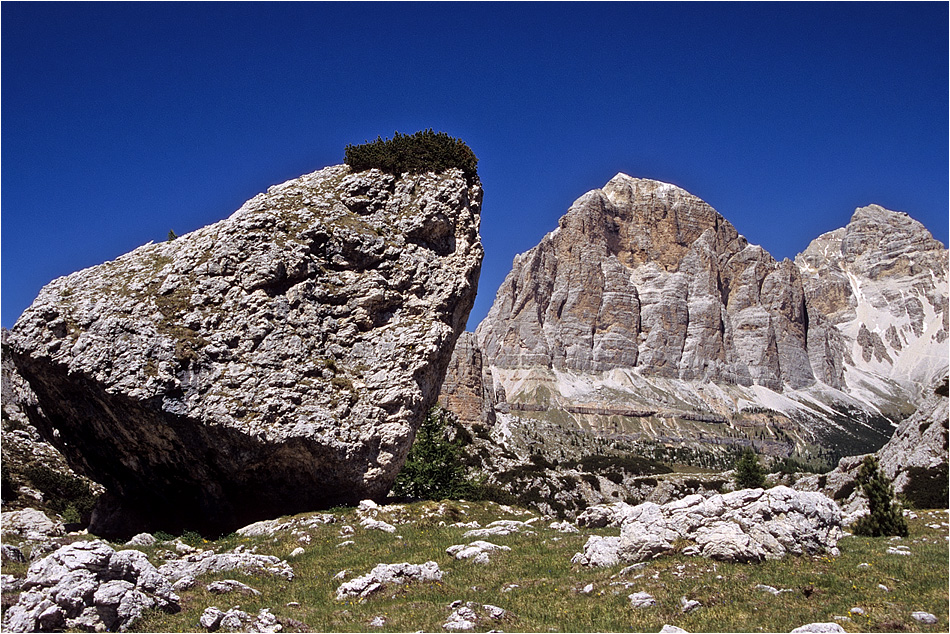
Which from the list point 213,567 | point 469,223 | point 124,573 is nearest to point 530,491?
point 469,223

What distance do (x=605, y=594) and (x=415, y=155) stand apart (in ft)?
104

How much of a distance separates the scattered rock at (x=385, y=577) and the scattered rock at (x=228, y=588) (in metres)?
2.38

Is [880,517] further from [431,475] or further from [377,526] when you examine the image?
[431,475]

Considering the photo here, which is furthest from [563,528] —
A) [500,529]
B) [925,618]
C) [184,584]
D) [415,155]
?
[415,155]

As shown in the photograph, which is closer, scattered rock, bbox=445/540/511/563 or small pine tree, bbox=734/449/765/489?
scattered rock, bbox=445/540/511/563

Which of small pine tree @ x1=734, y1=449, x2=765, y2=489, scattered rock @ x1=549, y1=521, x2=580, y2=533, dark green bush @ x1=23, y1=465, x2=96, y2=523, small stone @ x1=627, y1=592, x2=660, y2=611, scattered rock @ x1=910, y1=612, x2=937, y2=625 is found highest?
dark green bush @ x1=23, y1=465, x2=96, y2=523

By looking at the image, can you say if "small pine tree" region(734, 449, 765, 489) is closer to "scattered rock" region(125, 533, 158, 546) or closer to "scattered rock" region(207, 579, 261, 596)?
"scattered rock" region(125, 533, 158, 546)

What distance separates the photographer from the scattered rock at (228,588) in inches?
672

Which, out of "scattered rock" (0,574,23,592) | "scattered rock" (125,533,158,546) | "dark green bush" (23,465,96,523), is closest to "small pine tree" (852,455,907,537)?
"scattered rock" (125,533,158,546)

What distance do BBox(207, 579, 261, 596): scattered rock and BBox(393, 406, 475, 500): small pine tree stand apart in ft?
77.0

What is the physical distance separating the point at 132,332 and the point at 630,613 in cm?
2627

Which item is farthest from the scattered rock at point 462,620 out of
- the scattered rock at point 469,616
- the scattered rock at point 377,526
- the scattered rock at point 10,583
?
the scattered rock at point 377,526

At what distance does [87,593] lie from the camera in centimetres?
1408

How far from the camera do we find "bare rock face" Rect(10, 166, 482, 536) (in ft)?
97.5
